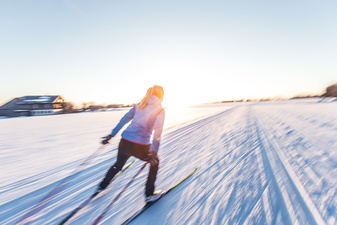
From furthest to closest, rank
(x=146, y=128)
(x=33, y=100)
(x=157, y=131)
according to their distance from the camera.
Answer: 1. (x=33, y=100)
2. (x=146, y=128)
3. (x=157, y=131)

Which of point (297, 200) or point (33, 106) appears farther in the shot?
point (33, 106)

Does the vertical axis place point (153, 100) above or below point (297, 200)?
above

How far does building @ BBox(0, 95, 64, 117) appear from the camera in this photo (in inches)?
1612

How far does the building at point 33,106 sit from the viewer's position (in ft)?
134

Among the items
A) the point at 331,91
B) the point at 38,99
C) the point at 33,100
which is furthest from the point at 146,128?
the point at 331,91

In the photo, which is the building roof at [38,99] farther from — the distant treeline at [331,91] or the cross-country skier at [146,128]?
the distant treeline at [331,91]

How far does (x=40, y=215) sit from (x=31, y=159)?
3378 mm

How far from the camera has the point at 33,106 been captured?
46.4 meters

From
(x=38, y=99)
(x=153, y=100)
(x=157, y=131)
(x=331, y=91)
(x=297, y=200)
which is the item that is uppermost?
(x=331, y=91)

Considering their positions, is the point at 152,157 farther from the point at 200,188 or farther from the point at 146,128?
the point at 200,188

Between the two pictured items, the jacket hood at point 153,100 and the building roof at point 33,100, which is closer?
the jacket hood at point 153,100

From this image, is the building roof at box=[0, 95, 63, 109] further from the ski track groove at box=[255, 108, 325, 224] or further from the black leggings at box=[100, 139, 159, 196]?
the ski track groove at box=[255, 108, 325, 224]

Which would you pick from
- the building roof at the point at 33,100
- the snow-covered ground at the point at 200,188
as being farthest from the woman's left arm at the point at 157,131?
the building roof at the point at 33,100

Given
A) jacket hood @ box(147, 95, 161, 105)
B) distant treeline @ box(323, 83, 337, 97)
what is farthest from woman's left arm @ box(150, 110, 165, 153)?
distant treeline @ box(323, 83, 337, 97)
